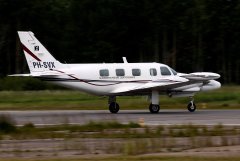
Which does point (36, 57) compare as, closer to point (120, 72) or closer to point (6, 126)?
point (120, 72)

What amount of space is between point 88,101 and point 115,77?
10849 mm

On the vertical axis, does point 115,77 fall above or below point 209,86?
above

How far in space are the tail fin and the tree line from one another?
42.4 m

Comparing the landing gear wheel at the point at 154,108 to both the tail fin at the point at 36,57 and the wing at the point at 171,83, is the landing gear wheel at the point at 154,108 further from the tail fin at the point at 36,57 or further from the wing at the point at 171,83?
the tail fin at the point at 36,57

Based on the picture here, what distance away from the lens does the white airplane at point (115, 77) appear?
132 feet

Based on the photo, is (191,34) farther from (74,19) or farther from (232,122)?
(232,122)

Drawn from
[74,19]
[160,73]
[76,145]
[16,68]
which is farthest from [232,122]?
[74,19]

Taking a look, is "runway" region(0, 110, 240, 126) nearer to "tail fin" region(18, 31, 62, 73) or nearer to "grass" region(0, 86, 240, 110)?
"tail fin" region(18, 31, 62, 73)

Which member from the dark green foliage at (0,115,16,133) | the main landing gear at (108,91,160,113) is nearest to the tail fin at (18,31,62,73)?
the main landing gear at (108,91,160,113)

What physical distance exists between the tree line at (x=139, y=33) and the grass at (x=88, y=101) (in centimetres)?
2843

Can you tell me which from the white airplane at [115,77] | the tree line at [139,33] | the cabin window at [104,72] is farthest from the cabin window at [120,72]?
the tree line at [139,33]

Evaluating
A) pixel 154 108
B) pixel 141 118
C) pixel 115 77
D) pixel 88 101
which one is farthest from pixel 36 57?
pixel 88 101

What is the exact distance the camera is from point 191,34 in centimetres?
8581

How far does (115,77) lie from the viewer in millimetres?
40781
